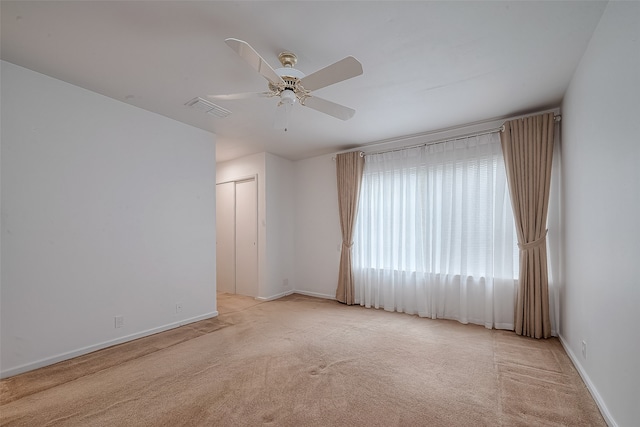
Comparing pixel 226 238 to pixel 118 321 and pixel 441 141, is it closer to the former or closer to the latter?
pixel 118 321

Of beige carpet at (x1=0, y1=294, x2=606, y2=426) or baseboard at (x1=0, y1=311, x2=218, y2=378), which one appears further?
baseboard at (x1=0, y1=311, x2=218, y2=378)

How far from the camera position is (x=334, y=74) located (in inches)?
75.5

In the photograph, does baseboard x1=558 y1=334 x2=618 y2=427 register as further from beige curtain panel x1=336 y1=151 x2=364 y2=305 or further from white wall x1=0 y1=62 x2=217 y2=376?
white wall x1=0 y1=62 x2=217 y2=376

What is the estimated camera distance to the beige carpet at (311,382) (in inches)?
72.6

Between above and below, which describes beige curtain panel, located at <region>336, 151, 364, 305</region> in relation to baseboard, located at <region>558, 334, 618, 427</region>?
above

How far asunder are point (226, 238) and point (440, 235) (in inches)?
155

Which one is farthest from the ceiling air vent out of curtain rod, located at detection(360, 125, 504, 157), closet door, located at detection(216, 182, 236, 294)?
closet door, located at detection(216, 182, 236, 294)

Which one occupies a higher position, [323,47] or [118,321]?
[323,47]

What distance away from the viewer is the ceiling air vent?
2974 mm

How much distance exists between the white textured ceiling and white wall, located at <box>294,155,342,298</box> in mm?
2006

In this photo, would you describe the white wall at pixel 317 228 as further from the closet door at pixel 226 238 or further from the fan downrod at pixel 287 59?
the fan downrod at pixel 287 59

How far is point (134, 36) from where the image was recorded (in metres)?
2.03

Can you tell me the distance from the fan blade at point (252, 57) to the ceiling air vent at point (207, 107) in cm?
128

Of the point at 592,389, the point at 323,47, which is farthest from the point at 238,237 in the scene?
the point at 592,389
